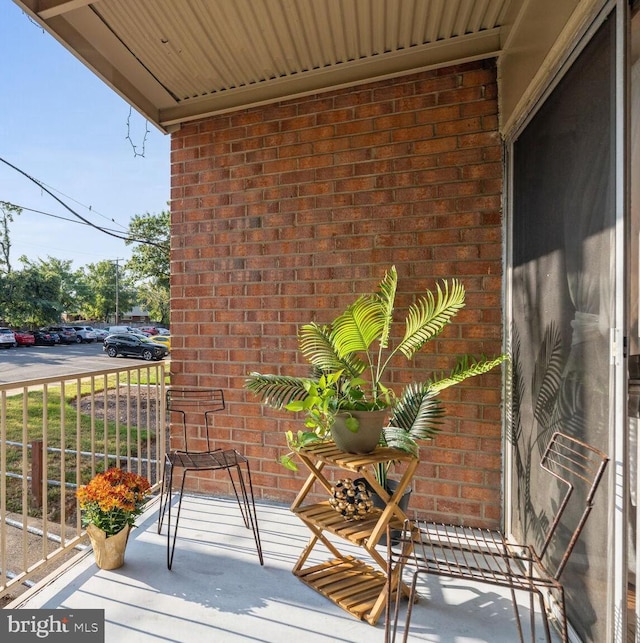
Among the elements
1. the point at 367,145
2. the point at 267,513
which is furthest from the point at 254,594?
the point at 367,145

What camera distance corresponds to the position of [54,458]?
556 cm

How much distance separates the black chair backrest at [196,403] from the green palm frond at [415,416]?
4.27 ft

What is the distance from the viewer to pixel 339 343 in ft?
6.82

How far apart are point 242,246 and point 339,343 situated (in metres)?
1.12

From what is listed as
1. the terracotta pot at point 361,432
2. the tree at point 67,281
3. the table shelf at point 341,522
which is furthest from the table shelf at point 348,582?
the tree at point 67,281

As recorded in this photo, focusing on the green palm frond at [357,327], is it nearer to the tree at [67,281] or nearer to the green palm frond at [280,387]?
the green palm frond at [280,387]

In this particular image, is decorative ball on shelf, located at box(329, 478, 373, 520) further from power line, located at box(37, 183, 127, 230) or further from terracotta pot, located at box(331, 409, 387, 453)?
power line, located at box(37, 183, 127, 230)

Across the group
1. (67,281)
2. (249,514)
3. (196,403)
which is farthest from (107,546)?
(67,281)

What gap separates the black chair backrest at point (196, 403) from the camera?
108 inches

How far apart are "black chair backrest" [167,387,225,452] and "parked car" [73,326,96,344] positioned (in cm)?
429

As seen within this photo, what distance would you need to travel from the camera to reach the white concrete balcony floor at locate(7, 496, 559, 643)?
4.91 feet

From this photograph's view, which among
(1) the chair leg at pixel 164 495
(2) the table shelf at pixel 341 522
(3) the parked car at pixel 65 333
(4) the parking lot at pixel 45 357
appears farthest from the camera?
(3) the parked car at pixel 65 333

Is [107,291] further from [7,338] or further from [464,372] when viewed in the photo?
[464,372]

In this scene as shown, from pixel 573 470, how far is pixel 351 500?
902mm
